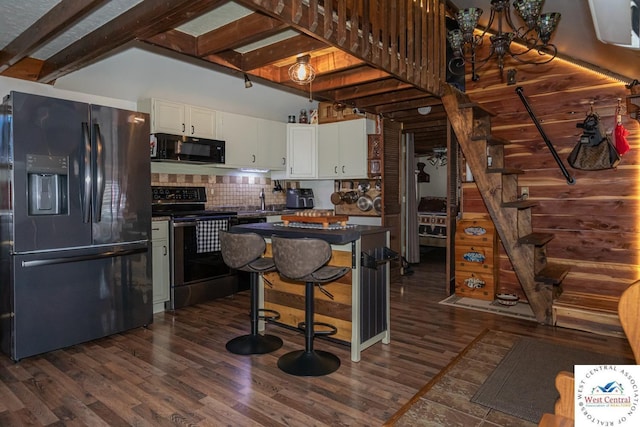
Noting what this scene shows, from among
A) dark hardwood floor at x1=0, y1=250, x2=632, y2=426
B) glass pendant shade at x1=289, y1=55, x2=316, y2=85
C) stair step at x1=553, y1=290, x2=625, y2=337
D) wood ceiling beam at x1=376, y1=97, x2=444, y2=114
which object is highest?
wood ceiling beam at x1=376, y1=97, x2=444, y2=114

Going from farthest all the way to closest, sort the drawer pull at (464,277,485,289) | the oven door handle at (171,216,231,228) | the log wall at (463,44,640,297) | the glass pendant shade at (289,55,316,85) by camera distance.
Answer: the drawer pull at (464,277,485,289), the oven door handle at (171,216,231,228), the log wall at (463,44,640,297), the glass pendant shade at (289,55,316,85)

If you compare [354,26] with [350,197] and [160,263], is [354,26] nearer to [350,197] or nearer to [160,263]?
[160,263]

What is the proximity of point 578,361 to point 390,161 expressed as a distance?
3.21 metres

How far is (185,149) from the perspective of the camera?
14.5ft

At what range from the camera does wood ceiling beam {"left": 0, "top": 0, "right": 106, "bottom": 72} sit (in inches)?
95.3

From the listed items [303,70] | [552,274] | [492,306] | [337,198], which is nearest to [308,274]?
[303,70]

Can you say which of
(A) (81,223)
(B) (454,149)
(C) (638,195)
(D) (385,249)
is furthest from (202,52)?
(C) (638,195)

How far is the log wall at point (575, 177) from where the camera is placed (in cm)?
381

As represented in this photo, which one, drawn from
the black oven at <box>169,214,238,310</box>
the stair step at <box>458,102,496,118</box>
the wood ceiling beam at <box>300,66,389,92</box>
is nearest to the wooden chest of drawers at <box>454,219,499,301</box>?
the stair step at <box>458,102,496,118</box>

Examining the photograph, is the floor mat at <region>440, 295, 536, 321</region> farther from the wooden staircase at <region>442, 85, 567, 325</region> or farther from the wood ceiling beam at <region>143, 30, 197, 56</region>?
→ the wood ceiling beam at <region>143, 30, 197, 56</region>

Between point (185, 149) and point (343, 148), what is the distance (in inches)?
82.9

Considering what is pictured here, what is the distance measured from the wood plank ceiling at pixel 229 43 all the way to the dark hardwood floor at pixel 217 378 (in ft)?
7.21

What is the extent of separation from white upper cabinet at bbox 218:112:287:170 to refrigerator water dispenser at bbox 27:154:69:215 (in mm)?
2090

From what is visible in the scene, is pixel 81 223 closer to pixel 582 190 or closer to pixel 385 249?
pixel 385 249
